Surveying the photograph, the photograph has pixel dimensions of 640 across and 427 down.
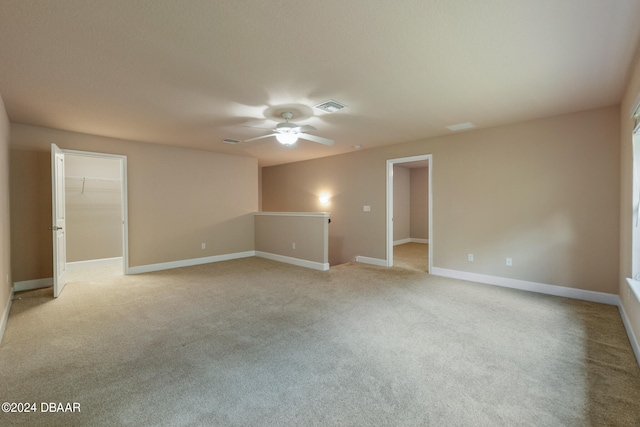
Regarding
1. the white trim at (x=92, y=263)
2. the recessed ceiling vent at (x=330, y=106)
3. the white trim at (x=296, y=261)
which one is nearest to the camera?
the recessed ceiling vent at (x=330, y=106)

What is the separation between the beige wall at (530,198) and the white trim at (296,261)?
1.36 meters

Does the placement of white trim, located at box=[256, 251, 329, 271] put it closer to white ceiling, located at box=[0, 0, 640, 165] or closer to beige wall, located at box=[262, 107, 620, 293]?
beige wall, located at box=[262, 107, 620, 293]

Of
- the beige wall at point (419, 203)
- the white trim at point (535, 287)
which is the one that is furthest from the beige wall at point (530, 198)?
the beige wall at point (419, 203)

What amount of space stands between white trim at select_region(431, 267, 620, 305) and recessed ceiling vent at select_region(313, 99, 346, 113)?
3354 mm

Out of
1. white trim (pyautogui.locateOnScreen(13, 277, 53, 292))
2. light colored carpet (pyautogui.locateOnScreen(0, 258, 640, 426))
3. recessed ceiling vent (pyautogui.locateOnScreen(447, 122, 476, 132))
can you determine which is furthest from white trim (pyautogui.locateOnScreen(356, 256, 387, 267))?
white trim (pyautogui.locateOnScreen(13, 277, 53, 292))

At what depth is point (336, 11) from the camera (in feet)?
5.98

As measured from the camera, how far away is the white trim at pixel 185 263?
5355mm

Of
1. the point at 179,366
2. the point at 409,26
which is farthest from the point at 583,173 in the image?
the point at 179,366

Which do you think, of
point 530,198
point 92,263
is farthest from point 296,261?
point 92,263

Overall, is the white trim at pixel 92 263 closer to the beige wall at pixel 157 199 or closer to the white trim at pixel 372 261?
the beige wall at pixel 157 199

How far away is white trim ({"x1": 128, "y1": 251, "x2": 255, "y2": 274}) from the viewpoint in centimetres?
536

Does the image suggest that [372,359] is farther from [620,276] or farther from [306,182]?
[306,182]

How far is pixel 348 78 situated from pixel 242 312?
2.81 m

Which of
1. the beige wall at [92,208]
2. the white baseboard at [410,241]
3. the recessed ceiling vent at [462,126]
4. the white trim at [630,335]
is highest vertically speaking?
the recessed ceiling vent at [462,126]
